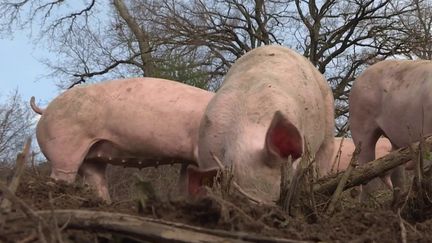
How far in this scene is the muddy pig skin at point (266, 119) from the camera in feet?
12.6

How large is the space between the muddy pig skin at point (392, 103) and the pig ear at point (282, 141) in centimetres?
444

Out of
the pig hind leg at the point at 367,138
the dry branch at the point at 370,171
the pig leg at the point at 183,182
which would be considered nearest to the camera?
the dry branch at the point at 370,171

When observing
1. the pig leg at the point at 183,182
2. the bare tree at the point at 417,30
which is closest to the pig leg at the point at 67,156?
the pig leg at the point at 183,182

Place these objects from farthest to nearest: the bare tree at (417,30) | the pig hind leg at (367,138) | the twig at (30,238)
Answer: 1. the bare tree at (417,30)
2. the pig hind leg at (367,138)
3. the twig at (30,238)

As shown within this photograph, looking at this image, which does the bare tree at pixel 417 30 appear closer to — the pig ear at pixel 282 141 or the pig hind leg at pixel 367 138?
the pig hind leg at pixel 367 138

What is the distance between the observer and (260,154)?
3928 mm

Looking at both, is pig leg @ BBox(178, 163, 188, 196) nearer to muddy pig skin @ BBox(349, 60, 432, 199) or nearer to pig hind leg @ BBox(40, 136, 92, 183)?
pig hind leg @ BBox(40, 136, 92, 183)

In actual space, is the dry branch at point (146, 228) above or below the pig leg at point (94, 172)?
below

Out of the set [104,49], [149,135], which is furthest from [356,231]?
[104,49]

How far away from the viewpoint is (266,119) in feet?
14.6

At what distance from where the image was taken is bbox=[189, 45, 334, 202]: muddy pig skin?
3830 mm

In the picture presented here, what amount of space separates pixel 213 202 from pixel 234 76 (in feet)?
12.0

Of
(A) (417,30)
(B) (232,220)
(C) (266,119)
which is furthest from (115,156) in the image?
(A) (417,30)

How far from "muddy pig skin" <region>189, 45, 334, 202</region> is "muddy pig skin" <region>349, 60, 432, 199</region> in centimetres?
258
